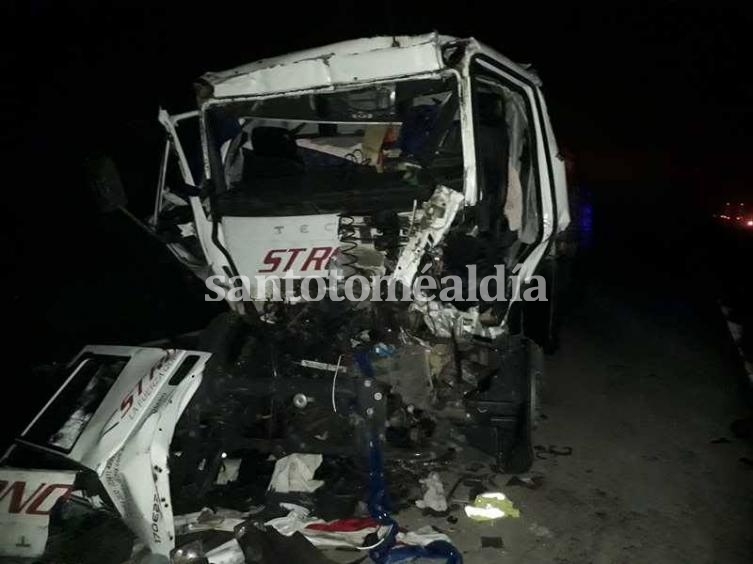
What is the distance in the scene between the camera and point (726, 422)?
4094 millimetres

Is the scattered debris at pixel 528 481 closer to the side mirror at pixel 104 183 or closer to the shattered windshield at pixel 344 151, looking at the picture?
the shattered windshield at pixel 344 151

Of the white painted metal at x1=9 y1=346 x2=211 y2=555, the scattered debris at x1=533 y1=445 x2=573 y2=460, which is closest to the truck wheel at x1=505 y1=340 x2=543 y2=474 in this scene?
the scattered debris at x1=533 y1=445 x2=573 y2=460

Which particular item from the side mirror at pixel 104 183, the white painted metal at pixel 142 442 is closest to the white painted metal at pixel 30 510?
the white painted metal at pixel 142 442

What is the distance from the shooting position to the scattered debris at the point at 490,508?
3.37 metres

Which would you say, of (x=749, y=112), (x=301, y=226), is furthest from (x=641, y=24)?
(x=301, y=226)

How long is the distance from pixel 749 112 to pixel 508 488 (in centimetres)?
1053

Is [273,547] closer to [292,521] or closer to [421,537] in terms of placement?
[292,521]

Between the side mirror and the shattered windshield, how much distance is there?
24.6 inches

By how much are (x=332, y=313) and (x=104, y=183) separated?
59.1 inches

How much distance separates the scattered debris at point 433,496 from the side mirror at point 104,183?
243cm

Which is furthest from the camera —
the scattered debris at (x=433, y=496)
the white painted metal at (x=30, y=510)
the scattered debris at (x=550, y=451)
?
the scattered debris at (x=550, y=451)

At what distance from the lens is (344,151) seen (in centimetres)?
405

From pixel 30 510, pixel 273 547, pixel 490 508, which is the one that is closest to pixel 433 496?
pixel 490 508

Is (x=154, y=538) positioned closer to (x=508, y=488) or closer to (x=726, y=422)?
(x=508, y=488)
